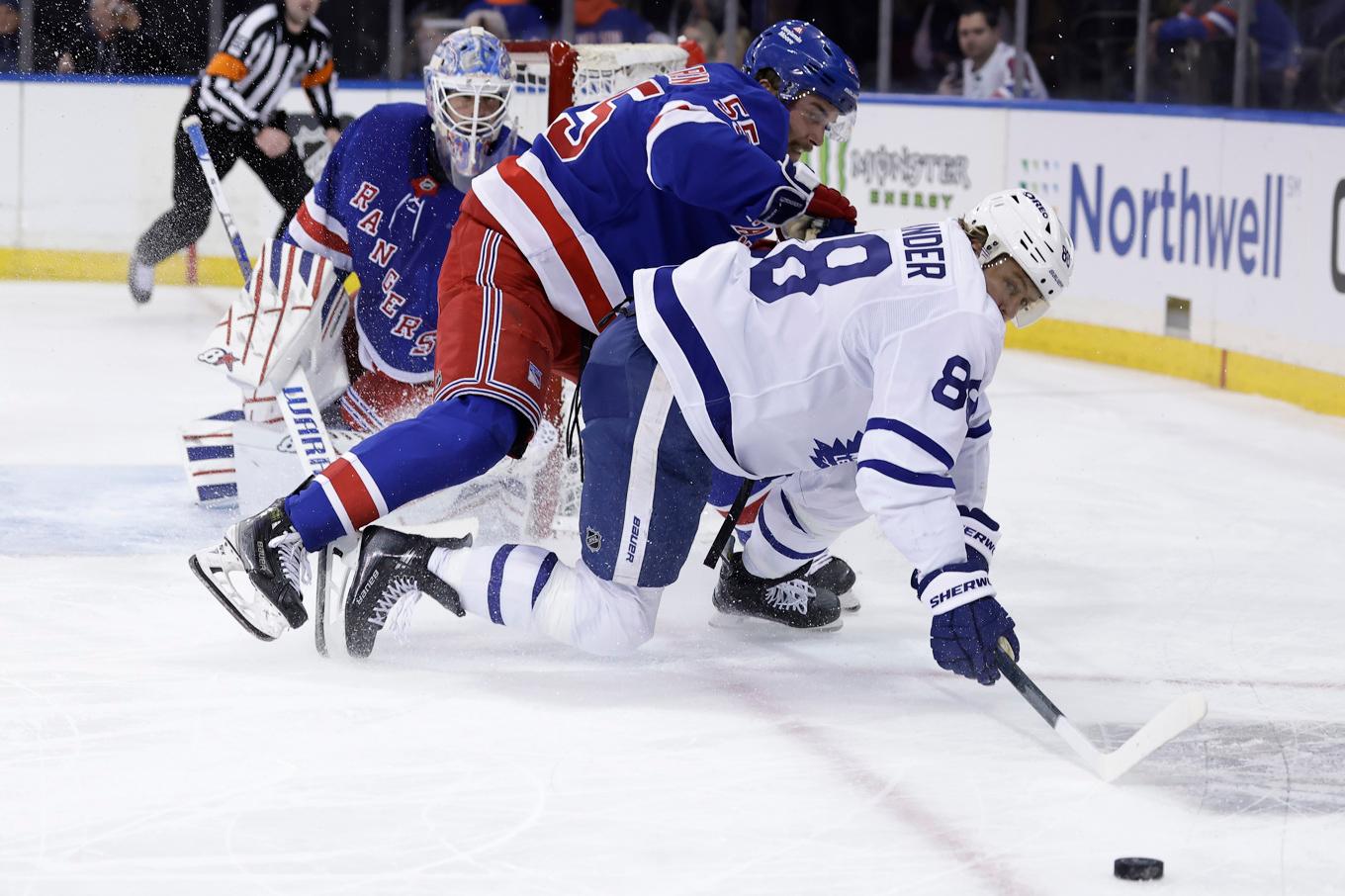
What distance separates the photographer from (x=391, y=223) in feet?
11.4

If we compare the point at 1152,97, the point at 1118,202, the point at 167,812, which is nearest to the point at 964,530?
the point at 167,812

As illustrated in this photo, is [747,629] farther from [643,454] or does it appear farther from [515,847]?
[515,847]

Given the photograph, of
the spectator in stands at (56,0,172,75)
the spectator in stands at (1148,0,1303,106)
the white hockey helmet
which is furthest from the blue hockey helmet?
the spectator in stands at (56,0,172,75)

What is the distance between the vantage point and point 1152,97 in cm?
645

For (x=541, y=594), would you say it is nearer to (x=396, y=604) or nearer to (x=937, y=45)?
(x=396, y=604)

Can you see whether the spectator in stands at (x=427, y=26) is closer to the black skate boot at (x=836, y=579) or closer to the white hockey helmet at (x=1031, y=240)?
the black skate boot at (x=836, y=579)

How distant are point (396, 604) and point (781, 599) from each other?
0.61 metres

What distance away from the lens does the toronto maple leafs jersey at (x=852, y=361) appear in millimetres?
2246

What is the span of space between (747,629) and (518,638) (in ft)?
1.18

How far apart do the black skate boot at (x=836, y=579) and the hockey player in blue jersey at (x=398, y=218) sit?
930 millimetres

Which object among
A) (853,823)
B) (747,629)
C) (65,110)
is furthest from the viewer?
(65,110)

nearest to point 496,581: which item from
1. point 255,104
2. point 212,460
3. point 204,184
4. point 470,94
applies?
point 470,94

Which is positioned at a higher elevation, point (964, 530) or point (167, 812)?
point (964, 530)

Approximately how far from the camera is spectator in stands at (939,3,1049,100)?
6.93 metres
